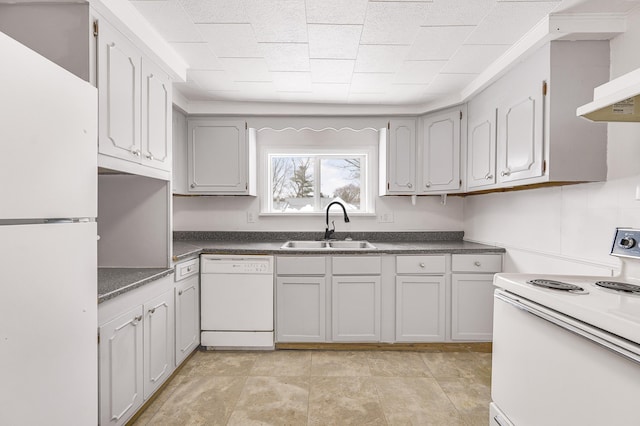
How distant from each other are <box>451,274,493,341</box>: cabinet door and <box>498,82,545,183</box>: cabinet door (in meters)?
0.89

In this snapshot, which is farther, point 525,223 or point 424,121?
point 424,121

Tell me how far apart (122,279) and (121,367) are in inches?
17.2

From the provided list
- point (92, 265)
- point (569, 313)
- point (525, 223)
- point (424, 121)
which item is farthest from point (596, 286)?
point (424, 121)

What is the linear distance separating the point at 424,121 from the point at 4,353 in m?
3.19

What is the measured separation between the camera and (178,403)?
2041mm

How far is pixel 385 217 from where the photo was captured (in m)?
3.46

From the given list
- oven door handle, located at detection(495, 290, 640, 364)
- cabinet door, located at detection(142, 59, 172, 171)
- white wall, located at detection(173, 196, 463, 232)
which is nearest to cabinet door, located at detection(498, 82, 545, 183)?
oven door handle, located at detection(495, 290, 640, 364)

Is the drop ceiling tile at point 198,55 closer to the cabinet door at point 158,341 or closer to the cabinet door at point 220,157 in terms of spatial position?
the cabinet door at point 220,157

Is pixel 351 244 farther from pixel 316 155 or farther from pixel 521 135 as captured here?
pixel 521 135

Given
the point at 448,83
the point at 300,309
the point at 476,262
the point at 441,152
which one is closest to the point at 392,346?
the point at 300,309

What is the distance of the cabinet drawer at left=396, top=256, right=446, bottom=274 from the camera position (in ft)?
9.07

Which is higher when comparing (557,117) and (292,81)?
(292,81)

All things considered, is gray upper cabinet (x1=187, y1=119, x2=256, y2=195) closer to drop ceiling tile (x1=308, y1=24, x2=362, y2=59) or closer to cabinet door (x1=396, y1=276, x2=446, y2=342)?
drop ceiling tile (x1=308, y1=24, x2=362, y2=59)

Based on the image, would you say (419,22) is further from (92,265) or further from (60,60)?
(92,265)
